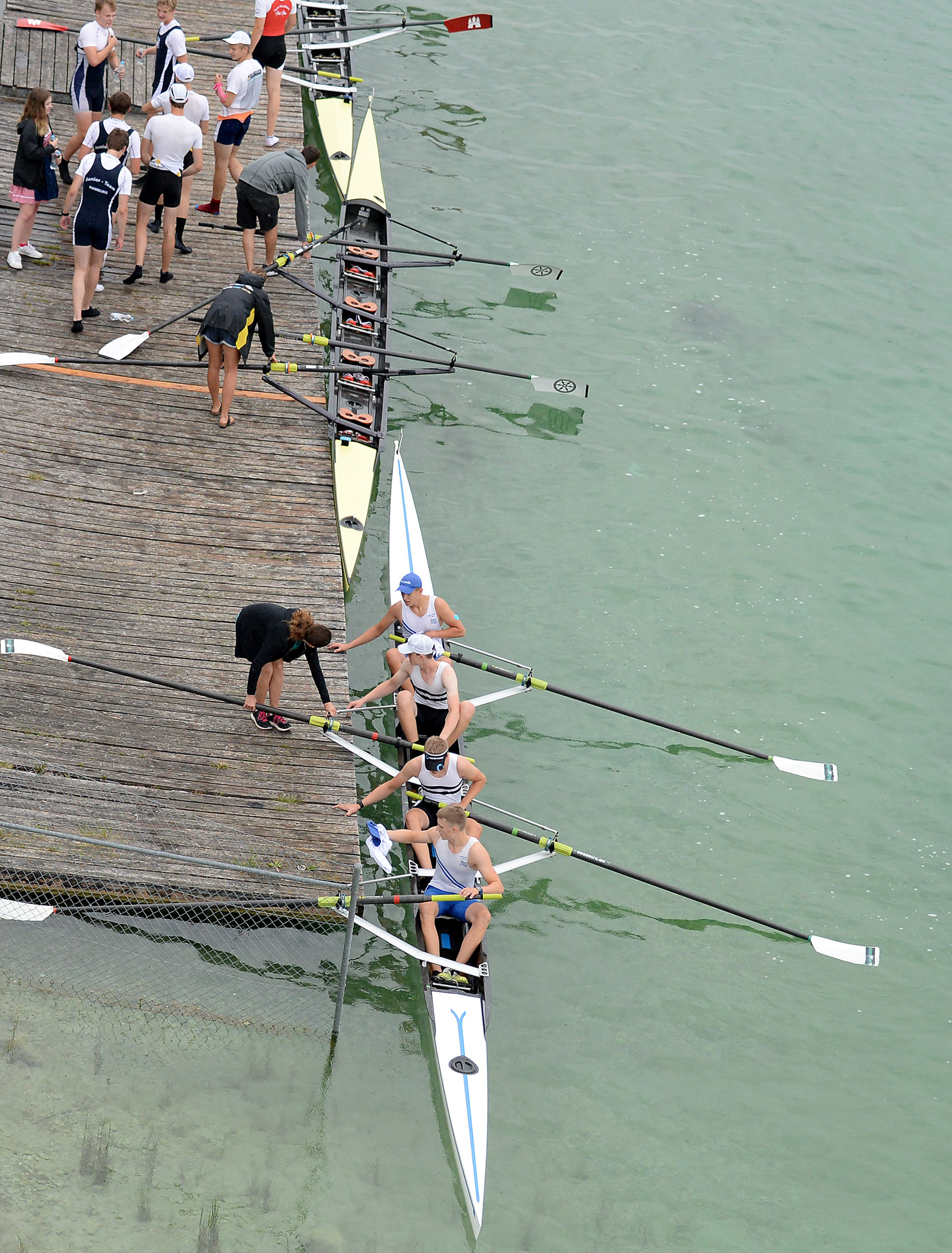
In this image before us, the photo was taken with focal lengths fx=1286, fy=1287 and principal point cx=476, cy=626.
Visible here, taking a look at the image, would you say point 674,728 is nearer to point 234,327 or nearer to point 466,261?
point 234,327

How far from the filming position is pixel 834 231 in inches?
712

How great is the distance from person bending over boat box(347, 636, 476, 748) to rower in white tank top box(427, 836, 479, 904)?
1272 mm

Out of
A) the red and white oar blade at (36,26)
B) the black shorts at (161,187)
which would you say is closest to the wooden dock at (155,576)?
the black shorts at (161,187)

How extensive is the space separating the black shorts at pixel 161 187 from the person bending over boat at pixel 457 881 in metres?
7.00

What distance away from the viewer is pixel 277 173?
12719 millimetres

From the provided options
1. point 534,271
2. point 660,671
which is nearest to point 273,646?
point 660,671

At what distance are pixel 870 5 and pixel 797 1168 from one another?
68.5 ft

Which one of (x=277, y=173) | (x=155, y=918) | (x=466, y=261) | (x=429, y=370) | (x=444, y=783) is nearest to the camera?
(x=155, y=918)

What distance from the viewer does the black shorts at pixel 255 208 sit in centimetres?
1279

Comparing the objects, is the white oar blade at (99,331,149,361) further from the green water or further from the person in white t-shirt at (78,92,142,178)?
the green water

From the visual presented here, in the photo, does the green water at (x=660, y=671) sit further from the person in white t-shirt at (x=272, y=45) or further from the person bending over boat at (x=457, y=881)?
the person in white t-shirt at (x=272, y=45)

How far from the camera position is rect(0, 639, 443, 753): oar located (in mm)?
9023

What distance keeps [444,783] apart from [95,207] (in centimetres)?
621

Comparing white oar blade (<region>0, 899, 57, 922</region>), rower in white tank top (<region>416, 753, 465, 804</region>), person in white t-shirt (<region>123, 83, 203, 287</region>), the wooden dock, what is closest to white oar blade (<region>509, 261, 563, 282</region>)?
the wooden dock
